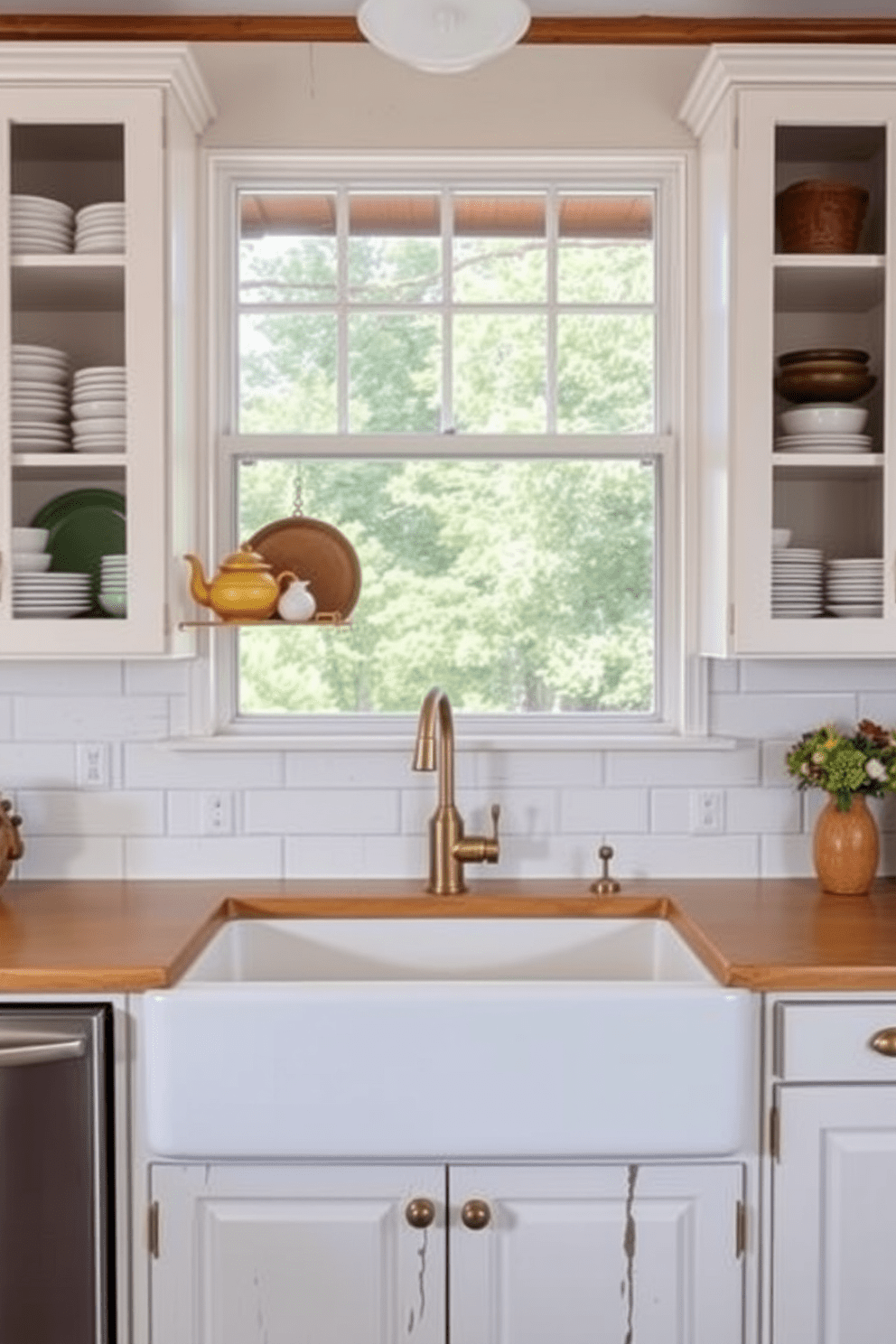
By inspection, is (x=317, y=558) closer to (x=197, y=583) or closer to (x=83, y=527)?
(x=197, y=583)

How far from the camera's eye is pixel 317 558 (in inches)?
106

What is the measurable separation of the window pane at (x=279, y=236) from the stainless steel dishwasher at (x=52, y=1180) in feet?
5.12

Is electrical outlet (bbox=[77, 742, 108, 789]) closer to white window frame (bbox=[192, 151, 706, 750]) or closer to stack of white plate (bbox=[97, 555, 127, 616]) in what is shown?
white window frame (bbox=[192, 151, 706, 750])

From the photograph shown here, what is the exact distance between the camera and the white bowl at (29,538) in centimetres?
235

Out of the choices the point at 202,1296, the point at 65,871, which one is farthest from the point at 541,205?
the point at 202,1296

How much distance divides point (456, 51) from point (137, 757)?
148 centimetres

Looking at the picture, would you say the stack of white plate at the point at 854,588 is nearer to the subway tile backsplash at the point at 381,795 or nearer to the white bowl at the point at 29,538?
the subway tile backsplash at the point at 381,795

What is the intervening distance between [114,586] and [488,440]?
32.7 inches

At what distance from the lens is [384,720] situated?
2.74m

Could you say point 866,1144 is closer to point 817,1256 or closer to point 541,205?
point 817,1256

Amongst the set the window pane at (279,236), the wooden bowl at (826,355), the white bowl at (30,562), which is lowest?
the white bowl at (30,562)

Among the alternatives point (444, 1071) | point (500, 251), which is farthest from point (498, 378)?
point (444, 1071)

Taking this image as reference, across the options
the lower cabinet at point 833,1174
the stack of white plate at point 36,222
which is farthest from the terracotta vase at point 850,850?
the stack of white plate at point 36,222

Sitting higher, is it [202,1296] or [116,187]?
[116,187]
